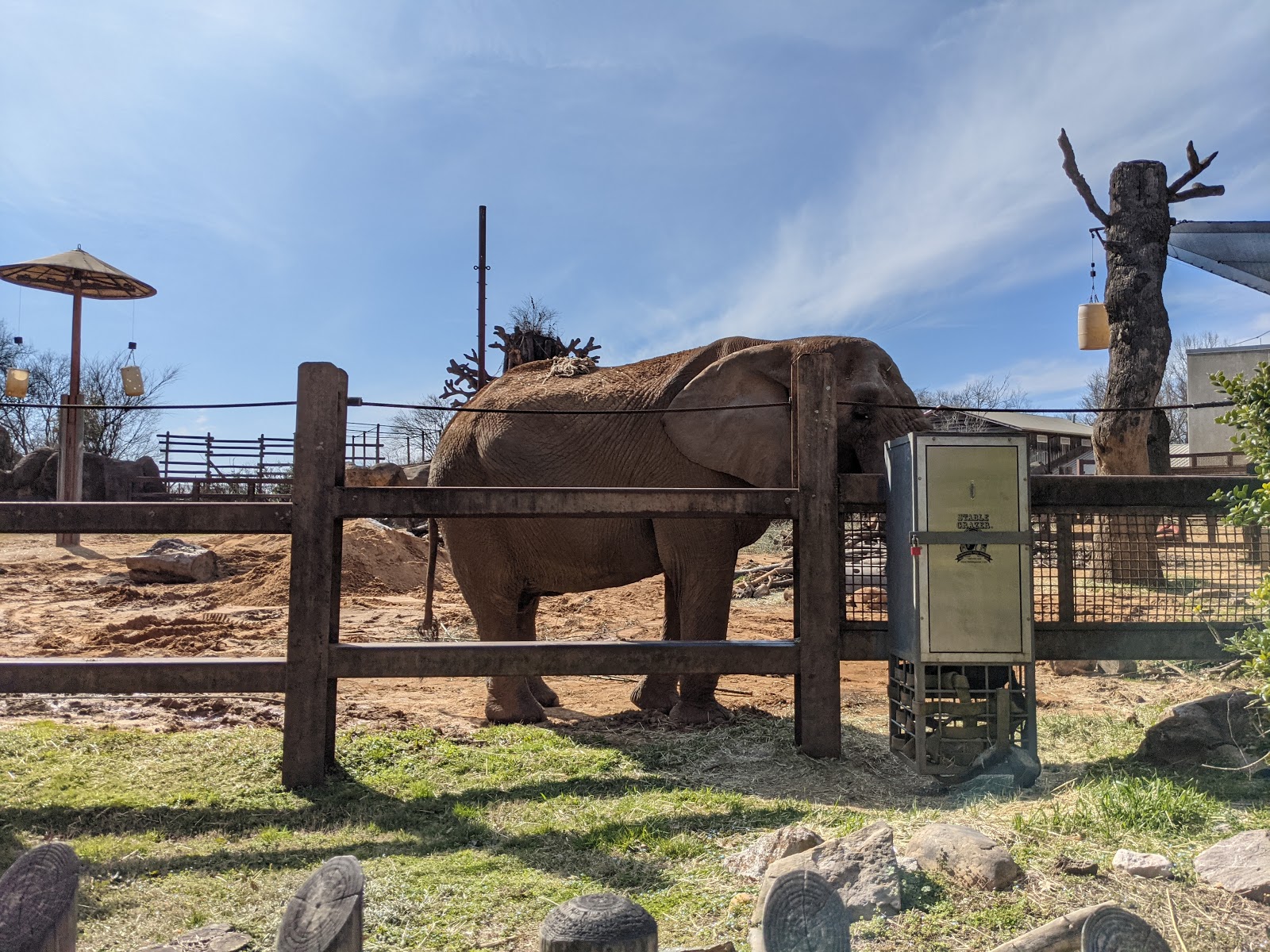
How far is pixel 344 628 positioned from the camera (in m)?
11.2

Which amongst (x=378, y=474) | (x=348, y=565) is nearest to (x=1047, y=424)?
(x=378, y=474)

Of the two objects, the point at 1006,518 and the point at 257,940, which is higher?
the point at 1006,518

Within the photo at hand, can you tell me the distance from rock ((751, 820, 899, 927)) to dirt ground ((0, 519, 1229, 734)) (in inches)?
130

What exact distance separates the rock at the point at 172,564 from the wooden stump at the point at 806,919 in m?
16.4

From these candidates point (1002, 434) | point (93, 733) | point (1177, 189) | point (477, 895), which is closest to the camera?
point (477, 895)

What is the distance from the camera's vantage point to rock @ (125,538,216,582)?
51.9 ft

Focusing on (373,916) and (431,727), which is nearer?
(373,916)

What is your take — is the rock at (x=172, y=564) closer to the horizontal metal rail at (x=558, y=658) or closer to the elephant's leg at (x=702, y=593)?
the elephant's leg at (x=702, y=593)

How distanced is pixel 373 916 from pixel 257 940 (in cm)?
35

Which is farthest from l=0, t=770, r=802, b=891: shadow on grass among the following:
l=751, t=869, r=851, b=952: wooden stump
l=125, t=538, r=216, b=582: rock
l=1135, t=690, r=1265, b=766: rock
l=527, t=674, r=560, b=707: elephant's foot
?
l=125, t=538, r=216, b=582: rock

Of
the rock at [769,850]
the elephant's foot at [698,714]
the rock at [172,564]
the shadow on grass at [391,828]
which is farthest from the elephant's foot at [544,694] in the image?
the rock at [172,564]

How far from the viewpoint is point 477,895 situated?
3.10m

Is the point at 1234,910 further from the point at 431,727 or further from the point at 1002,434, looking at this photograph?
the point at 431,727

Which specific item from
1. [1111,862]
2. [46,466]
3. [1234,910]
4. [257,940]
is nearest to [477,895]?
[257,940]
